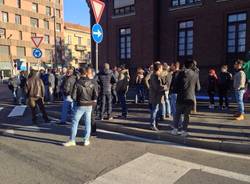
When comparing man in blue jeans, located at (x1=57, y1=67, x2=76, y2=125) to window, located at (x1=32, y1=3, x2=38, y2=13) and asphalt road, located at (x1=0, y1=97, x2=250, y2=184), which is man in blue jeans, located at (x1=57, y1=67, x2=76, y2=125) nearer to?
asphalt road, located at (x1=0, y1=97, x2=250, y2=184)

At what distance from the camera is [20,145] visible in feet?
21.7

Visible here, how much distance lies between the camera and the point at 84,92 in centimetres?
648

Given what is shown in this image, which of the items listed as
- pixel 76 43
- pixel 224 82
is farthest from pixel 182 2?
pixel 76 43

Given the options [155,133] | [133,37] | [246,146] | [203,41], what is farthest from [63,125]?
[133,37]

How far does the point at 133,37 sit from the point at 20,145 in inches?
634

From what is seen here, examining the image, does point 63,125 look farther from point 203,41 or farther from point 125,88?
point 203,41

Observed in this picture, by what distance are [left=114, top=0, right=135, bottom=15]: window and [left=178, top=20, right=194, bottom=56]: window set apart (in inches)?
168

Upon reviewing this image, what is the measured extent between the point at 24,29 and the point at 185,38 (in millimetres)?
43933

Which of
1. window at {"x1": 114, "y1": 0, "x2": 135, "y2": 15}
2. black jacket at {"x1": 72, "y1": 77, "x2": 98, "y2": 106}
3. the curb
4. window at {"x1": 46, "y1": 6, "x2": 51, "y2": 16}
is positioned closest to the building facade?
window at {"x1": 46, "y1": 6, "x2": 51, "y2": 16}

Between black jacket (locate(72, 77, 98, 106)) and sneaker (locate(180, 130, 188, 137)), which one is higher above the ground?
black jacket (locate(72, 77, 98, 106))

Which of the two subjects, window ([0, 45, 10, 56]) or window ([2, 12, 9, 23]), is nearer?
window ([0, 45, 10, 56])

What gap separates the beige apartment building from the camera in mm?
52094

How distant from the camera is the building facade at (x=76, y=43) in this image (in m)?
64.0

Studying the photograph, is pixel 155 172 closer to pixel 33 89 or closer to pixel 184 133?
pixel 184 133
